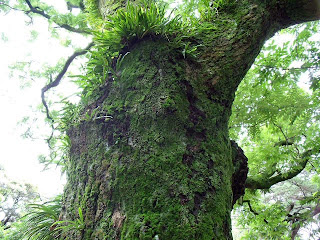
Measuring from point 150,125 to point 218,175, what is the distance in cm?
48

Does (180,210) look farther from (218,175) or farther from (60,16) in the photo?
(60,16)

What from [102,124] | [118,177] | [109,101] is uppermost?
[109,101]

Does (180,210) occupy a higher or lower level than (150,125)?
lower

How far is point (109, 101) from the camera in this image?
4.84 ft

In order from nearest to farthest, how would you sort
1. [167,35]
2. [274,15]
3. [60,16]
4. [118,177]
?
1. [118,177]
2. [167,35]
3. [274,15]
4. [60,16]

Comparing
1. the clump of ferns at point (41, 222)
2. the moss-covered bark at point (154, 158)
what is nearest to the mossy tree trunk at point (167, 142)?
the moss-covered bark at point (154, 158)

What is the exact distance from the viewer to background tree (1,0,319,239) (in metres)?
1.06

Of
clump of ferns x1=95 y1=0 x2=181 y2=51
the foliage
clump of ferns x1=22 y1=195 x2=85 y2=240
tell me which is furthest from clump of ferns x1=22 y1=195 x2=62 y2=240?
the foliage

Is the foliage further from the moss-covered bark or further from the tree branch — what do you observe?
the moss-covered bark

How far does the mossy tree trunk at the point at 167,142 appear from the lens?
3.43 feet

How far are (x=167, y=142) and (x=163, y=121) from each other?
5.2 inches

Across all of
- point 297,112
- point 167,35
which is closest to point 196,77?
point 167,35

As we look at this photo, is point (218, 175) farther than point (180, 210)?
Yes

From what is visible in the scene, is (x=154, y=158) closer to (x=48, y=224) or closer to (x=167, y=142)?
(x=167, y=142)
